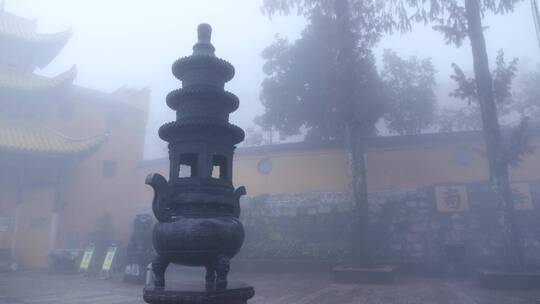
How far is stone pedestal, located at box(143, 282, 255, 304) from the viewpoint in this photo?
4.28 metres

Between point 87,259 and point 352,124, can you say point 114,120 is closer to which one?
point 87,259

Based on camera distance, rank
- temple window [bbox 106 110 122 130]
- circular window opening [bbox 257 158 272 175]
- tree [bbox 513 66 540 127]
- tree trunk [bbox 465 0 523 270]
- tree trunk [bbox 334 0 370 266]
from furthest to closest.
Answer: tree [bbox 513 66 540 127] → temple window [bbox 106 110 122 130] → circular window opening [bbox 257 158 272 175] → tree trunk [bbox 334 0 370 266] → tree trunk [bbox 465 0 523 270]

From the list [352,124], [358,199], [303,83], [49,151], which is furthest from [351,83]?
[49,151]

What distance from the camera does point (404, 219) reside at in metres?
14.8

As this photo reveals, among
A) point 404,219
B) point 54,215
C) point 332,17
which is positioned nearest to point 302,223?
point 404,219

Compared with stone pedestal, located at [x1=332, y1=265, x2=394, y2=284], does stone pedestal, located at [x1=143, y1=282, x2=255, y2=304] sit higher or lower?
higher

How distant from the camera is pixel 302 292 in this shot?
9.86 meters

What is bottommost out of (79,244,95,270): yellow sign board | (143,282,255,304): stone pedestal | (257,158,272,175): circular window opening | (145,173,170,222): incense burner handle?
(79,244,95,270): yellow sign board

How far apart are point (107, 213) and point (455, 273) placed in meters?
16.9

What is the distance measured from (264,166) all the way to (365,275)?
721cm

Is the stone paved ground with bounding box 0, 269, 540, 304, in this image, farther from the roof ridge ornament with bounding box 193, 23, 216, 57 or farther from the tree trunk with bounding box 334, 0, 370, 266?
the roof ridge ornament with bounding box 193, 23, 216, 57

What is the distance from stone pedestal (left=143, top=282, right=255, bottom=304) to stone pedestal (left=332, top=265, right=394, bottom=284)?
7.67 meters

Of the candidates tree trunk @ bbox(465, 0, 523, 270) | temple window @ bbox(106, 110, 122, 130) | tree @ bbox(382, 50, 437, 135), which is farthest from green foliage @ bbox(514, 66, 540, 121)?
temple window @ bbox(106, 110, 122, 130)

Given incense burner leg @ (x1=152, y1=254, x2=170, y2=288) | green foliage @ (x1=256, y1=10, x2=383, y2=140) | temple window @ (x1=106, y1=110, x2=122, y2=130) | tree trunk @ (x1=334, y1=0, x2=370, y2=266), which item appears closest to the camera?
incense burner leg @ (x1=152, y1=254, x2=170, y2=288)
